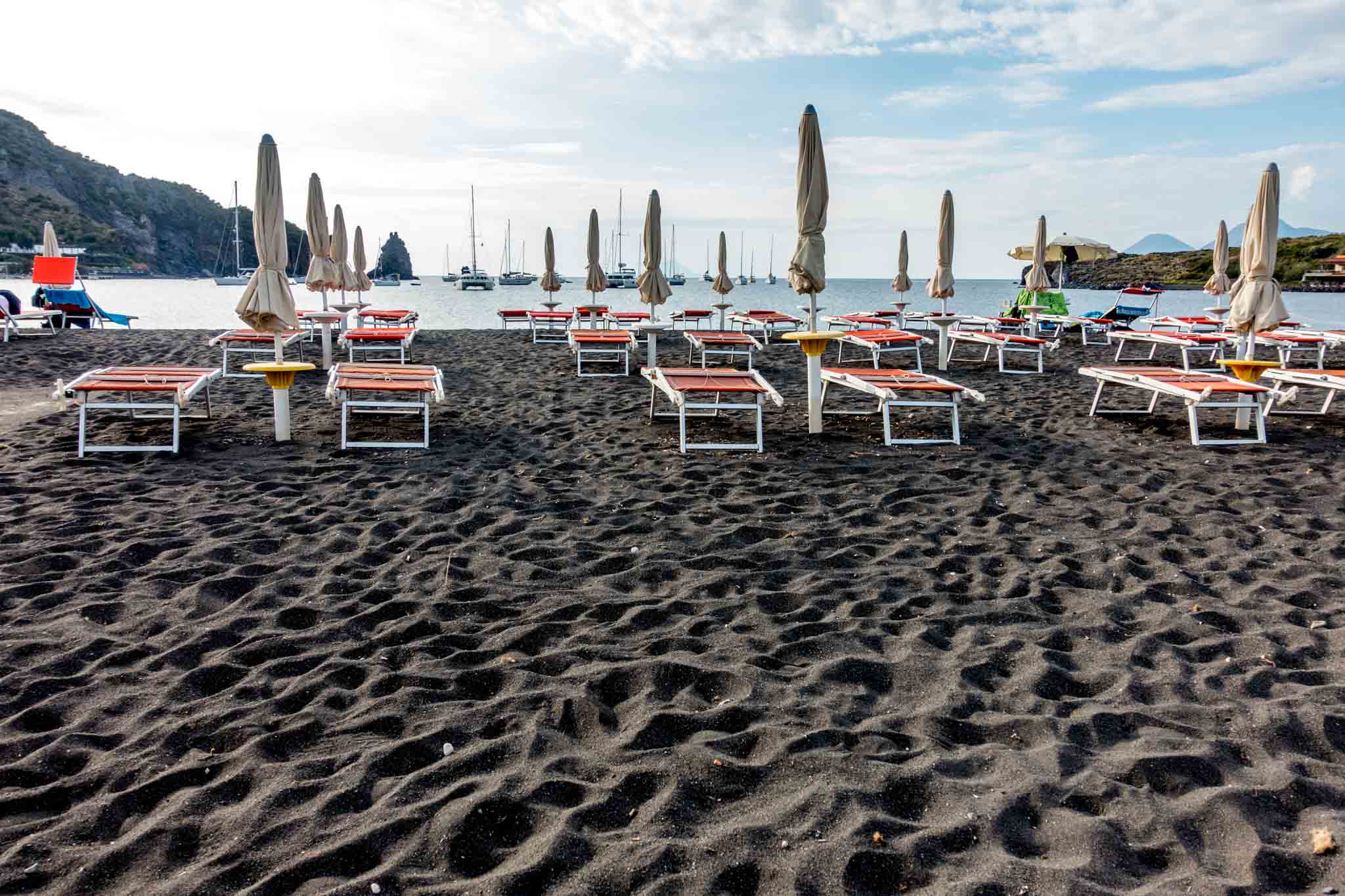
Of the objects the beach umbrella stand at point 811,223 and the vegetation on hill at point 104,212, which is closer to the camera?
the beach umbrella stand at point 811,223

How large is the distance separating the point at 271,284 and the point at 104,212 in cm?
11077

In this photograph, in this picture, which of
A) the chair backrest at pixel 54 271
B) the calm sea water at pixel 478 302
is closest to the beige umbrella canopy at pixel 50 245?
the chair backrest at pixel 54 271

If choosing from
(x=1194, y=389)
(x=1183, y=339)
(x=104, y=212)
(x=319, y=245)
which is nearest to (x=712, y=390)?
(x=1194, y=389)

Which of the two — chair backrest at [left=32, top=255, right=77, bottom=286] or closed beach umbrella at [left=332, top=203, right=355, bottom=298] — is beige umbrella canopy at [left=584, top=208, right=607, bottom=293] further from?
chair backrest at [left=32, top=255, right=77, bottom=286]

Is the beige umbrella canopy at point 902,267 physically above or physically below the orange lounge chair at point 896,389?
above

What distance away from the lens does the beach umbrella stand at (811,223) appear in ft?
23.1

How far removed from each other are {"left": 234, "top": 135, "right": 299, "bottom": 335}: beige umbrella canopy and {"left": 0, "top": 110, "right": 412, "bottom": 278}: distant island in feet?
216

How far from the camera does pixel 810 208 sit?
7.21m

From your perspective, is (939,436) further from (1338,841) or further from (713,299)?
(713,299)

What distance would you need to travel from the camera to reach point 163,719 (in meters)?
2.74

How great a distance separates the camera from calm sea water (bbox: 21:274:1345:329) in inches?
1412

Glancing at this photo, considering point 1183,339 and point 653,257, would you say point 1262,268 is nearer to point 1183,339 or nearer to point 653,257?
point 1183,339

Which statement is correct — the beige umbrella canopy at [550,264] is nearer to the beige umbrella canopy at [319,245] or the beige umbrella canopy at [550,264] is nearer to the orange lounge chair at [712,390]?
the beige umbrella canopy at [319,245]

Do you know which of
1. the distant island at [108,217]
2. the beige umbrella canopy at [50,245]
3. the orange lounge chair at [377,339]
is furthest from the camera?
the distant island at [108,217]
